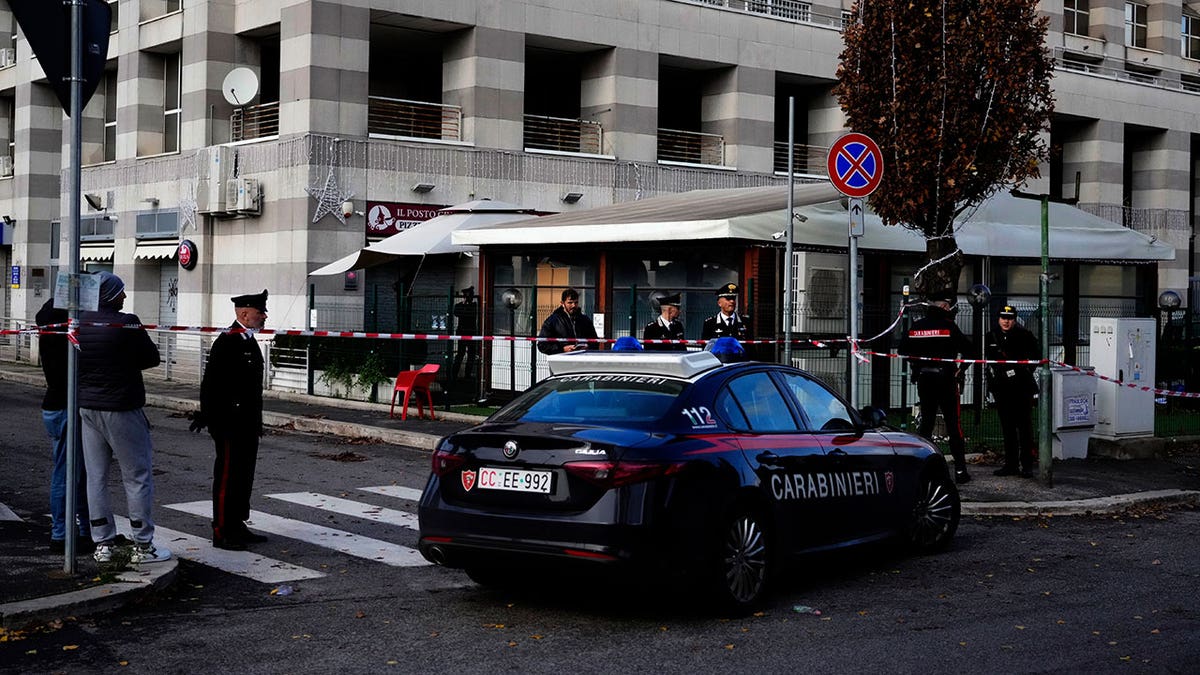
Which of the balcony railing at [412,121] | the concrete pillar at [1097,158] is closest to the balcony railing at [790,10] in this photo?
the balcony railing at [412,121]

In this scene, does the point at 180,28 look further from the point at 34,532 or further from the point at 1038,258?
the point at 34,532

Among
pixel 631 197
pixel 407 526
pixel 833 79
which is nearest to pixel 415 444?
pixel 407 526

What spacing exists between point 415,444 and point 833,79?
20.5m

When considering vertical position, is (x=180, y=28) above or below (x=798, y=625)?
above

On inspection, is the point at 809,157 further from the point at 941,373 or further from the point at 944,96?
the point at 941,373

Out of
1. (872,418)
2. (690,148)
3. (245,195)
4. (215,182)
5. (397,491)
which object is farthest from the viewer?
(690,148)

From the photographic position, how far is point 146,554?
839cm

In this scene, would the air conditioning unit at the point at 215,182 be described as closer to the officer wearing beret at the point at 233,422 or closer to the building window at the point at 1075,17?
the officer wearing beret at the point at 233,422

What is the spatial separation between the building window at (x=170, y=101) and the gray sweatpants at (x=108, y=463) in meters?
24.7

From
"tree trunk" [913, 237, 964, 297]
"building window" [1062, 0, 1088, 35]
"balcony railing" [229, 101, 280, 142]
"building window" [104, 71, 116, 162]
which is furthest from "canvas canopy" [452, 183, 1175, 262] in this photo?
"building window" [1062, 0, 1088, 35]

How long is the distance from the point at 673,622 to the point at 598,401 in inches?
52.3

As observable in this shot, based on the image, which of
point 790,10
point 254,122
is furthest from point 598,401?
point 790,10

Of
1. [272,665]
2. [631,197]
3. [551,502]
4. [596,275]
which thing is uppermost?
[631,197]

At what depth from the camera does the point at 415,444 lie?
680 inches
